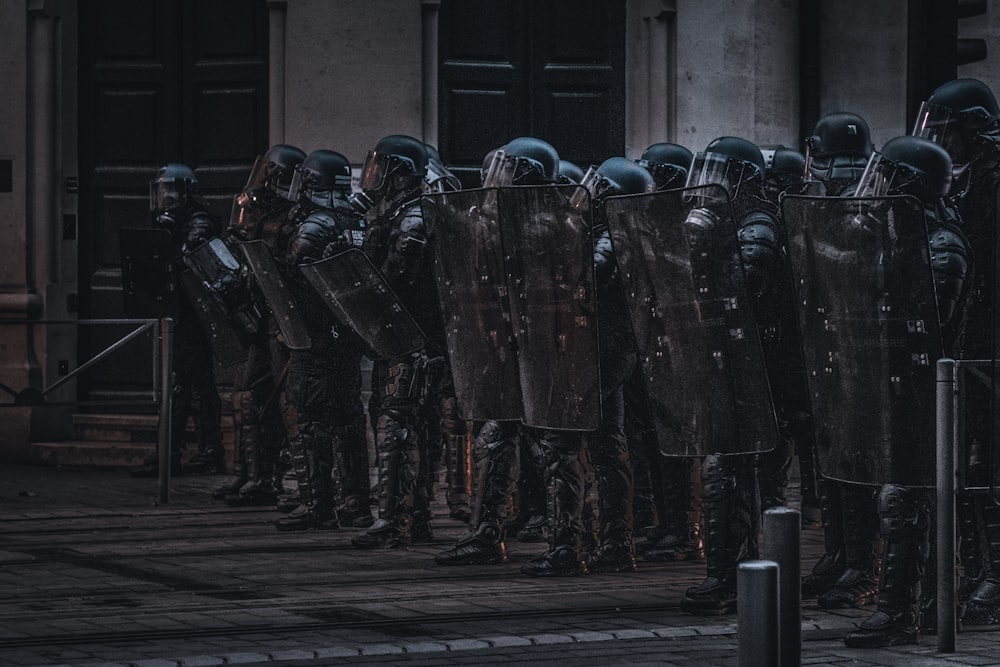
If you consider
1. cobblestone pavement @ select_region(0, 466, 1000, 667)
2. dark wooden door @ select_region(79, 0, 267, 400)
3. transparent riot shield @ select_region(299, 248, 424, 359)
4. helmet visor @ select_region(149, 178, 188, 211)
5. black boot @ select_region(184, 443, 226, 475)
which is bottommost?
cobblestone pavement @ select_region(0, 466, 1000, 667)

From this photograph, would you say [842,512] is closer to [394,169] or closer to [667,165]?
[667,165]

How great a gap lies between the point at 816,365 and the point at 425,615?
1906 millimetres

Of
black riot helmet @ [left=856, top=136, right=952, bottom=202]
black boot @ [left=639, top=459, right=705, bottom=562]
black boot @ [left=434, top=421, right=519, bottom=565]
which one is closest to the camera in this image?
black riot helmet @ [left=856, top=136, right=952, bottom=202]

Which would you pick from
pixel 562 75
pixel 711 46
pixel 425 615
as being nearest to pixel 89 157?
pixel 562 75

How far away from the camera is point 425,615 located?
26.8ft

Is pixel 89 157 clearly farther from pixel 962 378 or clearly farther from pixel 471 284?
pixel 962 378

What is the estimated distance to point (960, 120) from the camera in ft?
27.1

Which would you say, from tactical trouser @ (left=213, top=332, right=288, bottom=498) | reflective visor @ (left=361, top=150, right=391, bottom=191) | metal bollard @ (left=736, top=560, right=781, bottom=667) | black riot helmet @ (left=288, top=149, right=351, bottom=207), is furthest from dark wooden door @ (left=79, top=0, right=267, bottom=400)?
metal bollard @ (left=736, top=560, right=781, bottom=667)

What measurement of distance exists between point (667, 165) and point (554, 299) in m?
1.77

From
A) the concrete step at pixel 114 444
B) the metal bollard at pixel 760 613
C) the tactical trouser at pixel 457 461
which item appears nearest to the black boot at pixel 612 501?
the tactical trouser at pixel 457 461

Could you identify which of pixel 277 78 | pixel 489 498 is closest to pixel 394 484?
pixel 489 498

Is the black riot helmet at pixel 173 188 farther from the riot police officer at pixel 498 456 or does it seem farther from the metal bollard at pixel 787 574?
the metal bollard at pixel 787 574

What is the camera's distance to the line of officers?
301 inches

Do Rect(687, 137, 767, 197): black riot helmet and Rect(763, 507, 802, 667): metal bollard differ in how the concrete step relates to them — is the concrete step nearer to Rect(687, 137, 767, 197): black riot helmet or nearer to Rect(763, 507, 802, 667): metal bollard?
Rect(687, 137, 767, 197): black riot helmet
